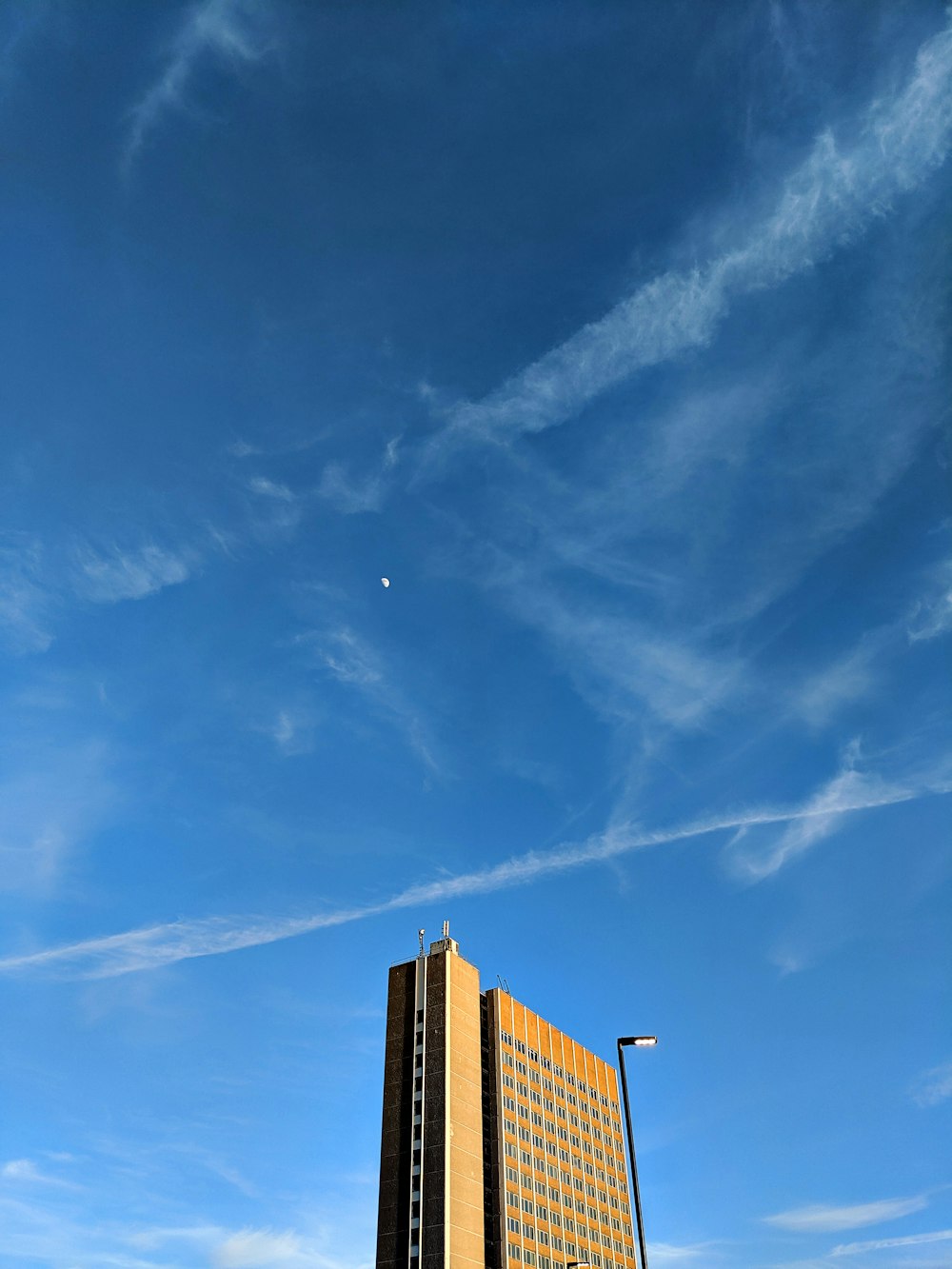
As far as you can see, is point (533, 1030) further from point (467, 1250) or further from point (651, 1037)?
point (651, 1037)

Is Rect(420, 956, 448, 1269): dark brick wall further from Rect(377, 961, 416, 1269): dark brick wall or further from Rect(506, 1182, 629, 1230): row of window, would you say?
Rect(506, 1182, 629, 1230): row of window

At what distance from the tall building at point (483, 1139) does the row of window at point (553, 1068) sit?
0.77ft

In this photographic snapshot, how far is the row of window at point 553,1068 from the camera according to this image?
11328cm

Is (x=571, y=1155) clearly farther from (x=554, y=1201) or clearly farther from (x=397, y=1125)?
(x=397, y=1125)

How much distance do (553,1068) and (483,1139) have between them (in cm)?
1880

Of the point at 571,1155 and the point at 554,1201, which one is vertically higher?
the point at 571,1155

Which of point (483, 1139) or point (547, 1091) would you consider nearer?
point (483, 1139)

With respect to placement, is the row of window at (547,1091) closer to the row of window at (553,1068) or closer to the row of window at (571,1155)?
the row of window at (553,1068)

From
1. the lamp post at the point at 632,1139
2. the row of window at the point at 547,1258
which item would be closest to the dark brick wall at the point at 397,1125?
the row of window at the point at 547,1258

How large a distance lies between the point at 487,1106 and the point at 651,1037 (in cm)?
7921

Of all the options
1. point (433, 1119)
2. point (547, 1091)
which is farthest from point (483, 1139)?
point (547, 1091)

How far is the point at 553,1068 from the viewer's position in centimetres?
12094

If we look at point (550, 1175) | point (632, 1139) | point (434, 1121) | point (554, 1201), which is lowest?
point (632, 1139)

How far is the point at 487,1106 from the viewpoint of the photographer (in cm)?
10719
